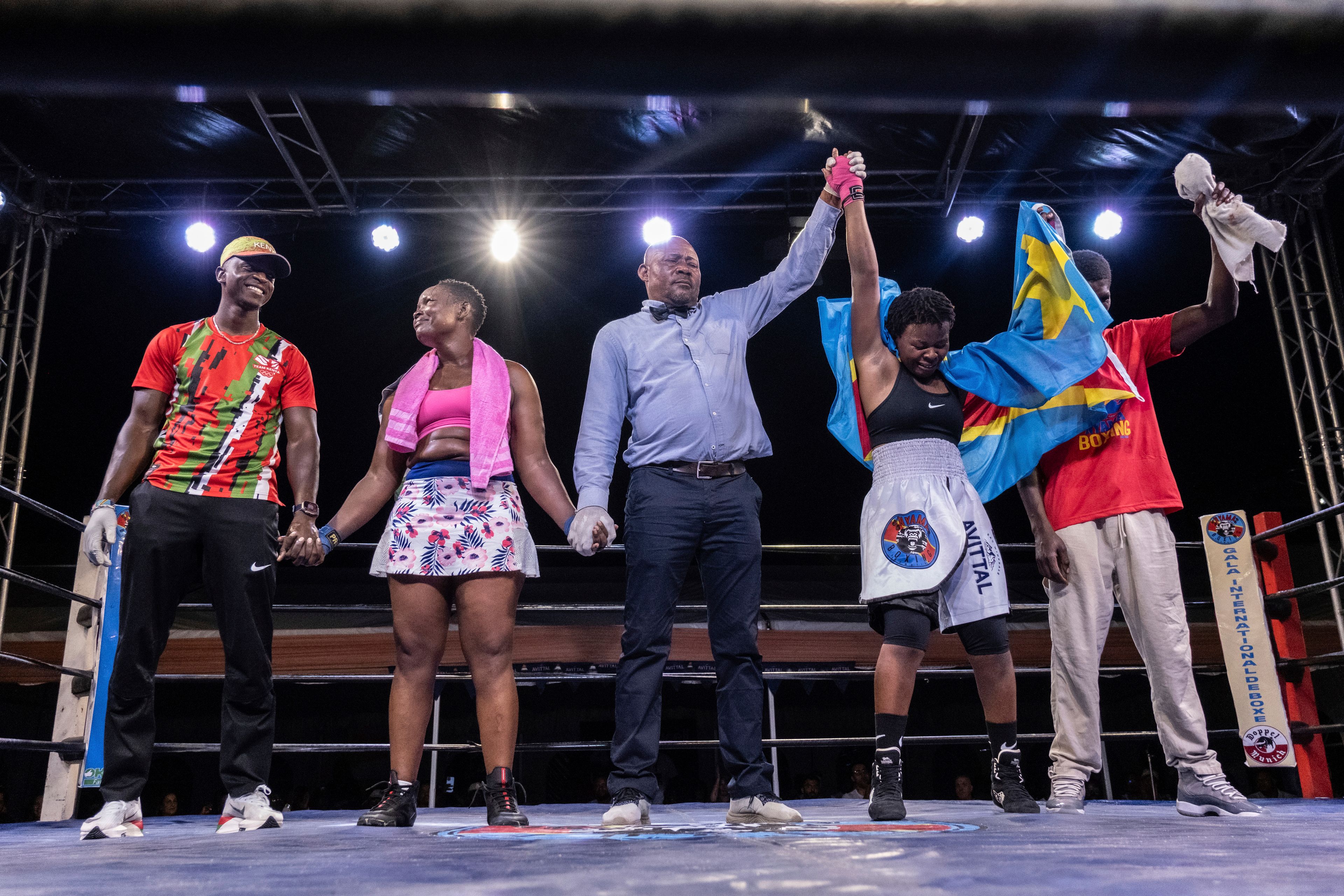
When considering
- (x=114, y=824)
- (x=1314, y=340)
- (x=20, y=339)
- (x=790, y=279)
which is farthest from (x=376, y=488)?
(x=1314, y=340)

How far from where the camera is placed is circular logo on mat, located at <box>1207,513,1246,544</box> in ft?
10.1

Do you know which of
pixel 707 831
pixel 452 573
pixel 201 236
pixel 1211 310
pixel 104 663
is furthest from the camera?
pixel 201 236

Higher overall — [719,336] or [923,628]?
[719,336]

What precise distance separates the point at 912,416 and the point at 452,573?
3.85ft

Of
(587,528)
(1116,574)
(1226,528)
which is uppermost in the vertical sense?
(1226,528)

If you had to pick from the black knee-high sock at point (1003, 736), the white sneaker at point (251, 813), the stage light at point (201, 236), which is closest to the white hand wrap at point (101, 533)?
the white sneaker at point (251, 813)

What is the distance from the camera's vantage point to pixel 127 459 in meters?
2.39

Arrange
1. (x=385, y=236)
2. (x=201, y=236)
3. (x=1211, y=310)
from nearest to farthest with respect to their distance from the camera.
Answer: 1. (x=1211, y=310)
2. (x=201, y=236)
3. (x=385, y=236)

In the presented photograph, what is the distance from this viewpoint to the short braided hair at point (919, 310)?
2344 millimetres

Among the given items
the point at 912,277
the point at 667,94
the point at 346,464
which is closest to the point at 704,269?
the point at 912,277

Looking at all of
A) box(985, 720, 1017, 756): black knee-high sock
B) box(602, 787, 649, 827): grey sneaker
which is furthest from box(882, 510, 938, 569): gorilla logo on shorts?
box(602, 787, 649, 827): grey sneaker

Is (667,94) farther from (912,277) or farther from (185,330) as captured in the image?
(912,277)

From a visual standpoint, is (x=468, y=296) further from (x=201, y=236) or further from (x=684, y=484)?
(x=201, y=236)

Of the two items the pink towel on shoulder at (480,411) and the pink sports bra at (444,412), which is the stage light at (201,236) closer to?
the pink towel on shoulder at (480,411)
